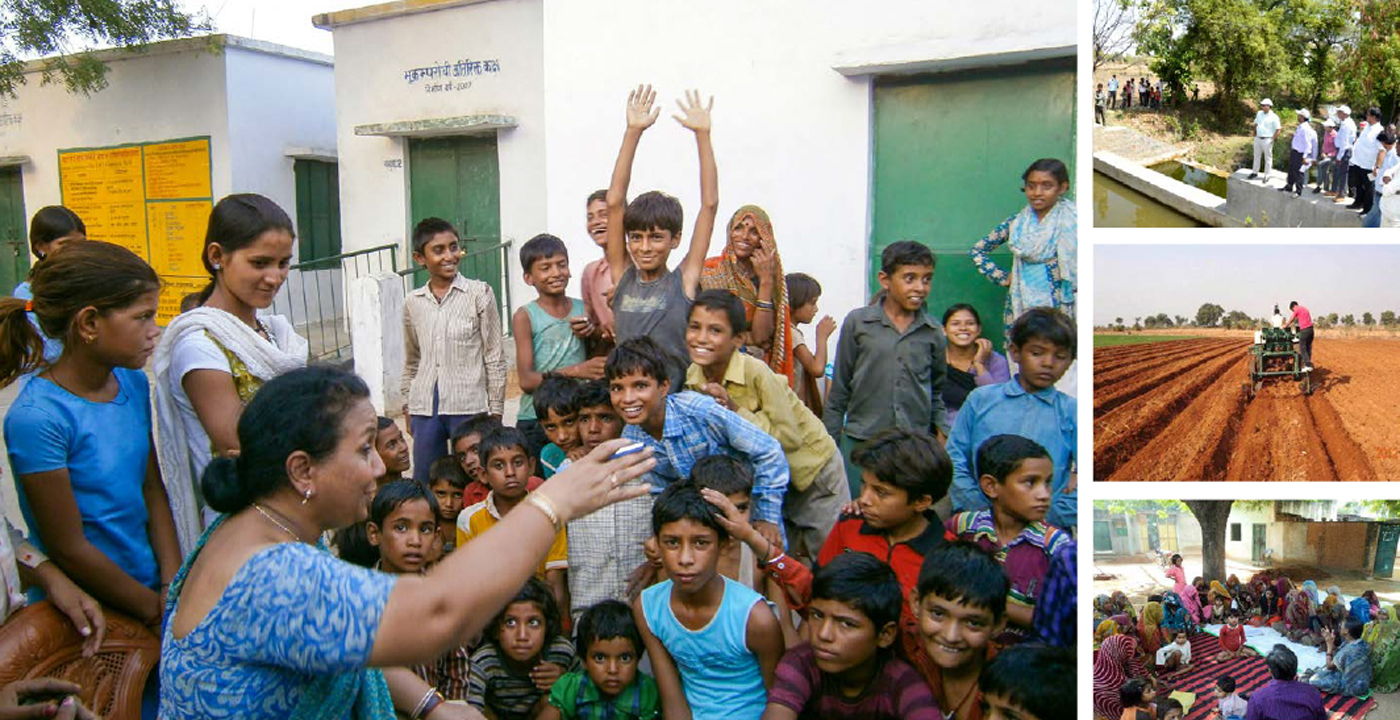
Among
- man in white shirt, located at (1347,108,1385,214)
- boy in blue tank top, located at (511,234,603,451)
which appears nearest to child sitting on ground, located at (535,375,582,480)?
boy in blue tank top, located at (511,234,603,451)

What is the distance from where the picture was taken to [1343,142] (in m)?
1.62

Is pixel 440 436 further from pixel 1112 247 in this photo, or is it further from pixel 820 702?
pixel 1112 247

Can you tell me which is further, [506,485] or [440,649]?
[506,485]

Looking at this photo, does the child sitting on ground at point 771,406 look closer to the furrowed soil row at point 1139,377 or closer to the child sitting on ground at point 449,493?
the child sitting on ground at point 449,493

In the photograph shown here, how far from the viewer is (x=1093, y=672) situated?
1795 mm

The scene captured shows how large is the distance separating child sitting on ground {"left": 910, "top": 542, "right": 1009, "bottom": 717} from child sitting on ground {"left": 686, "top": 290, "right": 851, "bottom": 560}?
86 centimetres

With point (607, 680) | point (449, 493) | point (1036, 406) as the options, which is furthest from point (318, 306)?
point (1036, 406)

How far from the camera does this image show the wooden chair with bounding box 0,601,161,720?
2.03 meters

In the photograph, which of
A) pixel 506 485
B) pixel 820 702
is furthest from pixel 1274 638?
pixel 506 485

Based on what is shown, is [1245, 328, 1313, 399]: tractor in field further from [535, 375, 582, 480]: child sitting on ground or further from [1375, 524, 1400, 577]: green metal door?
[535, 375, 582, 480]: child sitting on ground

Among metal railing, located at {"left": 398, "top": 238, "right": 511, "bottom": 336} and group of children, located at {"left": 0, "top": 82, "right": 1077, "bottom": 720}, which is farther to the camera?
metal railing, located at {"left": 398, "top": 238, "right": 511, "bottom": 336}

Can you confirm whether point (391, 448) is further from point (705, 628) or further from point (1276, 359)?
point (1276, 359)

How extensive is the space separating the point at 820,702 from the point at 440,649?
119 cm

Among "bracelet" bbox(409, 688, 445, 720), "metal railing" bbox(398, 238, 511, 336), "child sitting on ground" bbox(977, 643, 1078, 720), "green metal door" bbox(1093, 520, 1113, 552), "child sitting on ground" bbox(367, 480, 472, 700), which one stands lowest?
"bracelet" bbox(409, 688, 445, 720)
